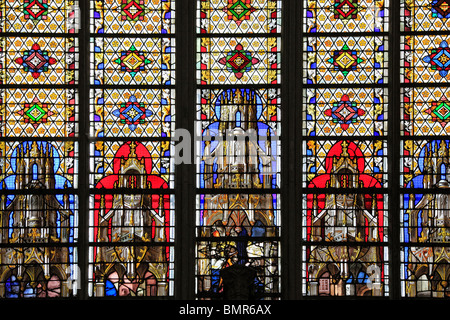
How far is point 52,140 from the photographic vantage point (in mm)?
9977

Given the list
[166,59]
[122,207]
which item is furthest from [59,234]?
[166,59]

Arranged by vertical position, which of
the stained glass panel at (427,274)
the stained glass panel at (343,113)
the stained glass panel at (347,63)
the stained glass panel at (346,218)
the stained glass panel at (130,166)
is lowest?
the stained glass panel at (427,274)

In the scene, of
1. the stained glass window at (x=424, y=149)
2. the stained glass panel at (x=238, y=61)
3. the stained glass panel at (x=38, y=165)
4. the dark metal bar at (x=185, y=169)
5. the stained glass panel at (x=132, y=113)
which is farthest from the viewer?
the stained glass panel at (x=238, y=61)

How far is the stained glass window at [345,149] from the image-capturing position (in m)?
9.84

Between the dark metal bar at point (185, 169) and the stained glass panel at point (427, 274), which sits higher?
the dark metal bar at point (185, 169)

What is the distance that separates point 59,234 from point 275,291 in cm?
261

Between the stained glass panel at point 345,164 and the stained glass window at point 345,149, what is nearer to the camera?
the stained glass window at point 345,149

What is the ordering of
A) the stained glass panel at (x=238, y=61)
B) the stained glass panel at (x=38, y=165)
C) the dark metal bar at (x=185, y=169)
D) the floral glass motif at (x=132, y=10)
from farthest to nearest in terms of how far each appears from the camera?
the floral glass motif at (x=132, y=10) < the stained glass panel at (x=238, y=61) < the stained glass panel at (x=38, y=165) < the dark metal bar at (x=185, y=169)

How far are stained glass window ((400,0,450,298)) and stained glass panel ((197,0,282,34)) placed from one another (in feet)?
5.24

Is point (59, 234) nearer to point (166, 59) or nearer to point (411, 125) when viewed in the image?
point (166, 59)

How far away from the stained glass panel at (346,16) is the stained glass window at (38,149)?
9.57 ft

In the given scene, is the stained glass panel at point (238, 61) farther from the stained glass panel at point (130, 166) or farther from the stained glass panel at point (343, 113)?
the stained glass panel at point (130, 166)

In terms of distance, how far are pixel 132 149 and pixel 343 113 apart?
2.56m

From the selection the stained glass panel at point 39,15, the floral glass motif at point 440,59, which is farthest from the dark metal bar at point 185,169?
the floral glass motif at point 440,59
